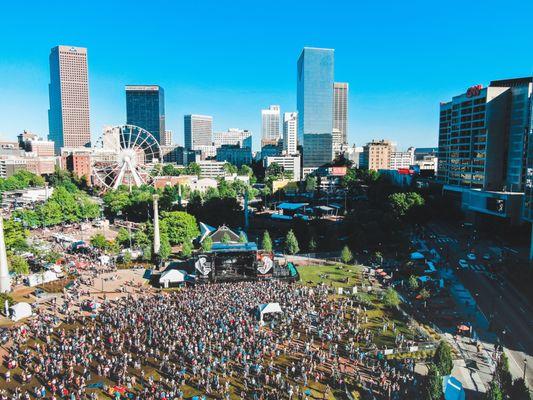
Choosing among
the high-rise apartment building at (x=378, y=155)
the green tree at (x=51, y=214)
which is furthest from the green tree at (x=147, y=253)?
the high-rise apartment building at (x=378, y=155)

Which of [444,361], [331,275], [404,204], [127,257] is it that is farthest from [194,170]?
[444,361]

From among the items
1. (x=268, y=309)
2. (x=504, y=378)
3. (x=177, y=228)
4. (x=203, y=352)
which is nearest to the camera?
(x=504, y=378)

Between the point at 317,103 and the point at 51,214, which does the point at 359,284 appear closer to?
the point at 51,214

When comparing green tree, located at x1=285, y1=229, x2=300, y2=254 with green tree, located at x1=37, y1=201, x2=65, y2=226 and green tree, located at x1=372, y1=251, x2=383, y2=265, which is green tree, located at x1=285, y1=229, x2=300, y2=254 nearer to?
green tree, located at x1=372, y1=251, x2=383, y2=265

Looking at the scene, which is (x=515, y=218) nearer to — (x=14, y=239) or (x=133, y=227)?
(x=133, y=227)

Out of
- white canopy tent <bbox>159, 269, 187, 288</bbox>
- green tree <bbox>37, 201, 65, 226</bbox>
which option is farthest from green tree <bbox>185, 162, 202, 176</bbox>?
white canopy tent <bbox>159, 269, 187, 288</bbox>

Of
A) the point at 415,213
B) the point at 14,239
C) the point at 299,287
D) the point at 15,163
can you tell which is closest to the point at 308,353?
the point at 299,287

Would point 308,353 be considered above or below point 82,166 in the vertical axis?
below
